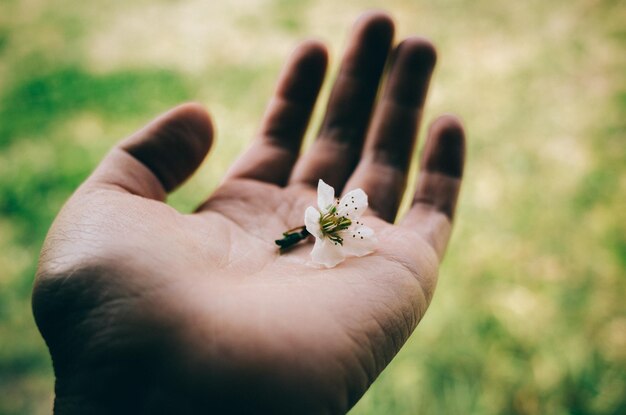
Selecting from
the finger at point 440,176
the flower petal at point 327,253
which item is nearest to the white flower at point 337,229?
the flower petal at point 327,253

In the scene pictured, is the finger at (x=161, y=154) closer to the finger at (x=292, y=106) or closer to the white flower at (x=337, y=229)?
the finger at (x=292, y=106)

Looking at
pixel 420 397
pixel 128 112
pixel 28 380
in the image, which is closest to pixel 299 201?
pixel 420 397

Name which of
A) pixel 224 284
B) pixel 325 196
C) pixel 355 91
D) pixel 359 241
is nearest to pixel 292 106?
pixel 355 91

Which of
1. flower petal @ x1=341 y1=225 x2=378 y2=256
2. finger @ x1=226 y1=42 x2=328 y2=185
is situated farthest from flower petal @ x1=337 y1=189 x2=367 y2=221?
finger @ x1=226 y1=42 x2=328 y2=185

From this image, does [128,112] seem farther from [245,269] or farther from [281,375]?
[281,375]

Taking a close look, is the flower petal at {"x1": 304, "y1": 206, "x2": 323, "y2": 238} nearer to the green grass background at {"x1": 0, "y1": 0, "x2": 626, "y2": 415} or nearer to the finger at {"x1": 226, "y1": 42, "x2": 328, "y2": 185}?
the finger at {"x1": 226, "y1": 42, "x2": 328, "y2": 185}
